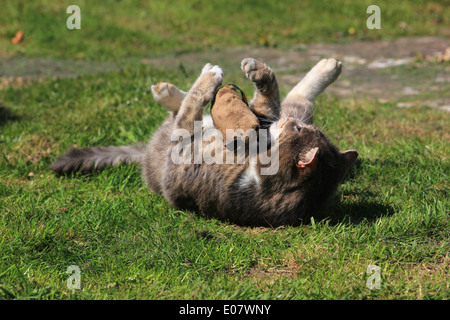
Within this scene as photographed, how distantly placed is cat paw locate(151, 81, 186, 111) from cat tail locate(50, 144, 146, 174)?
58cm

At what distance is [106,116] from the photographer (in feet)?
20.6

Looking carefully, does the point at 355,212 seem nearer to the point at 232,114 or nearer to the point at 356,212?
the point at 356,212

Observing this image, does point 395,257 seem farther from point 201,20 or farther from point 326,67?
point 201,20

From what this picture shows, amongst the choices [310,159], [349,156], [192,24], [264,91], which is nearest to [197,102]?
[264,91]

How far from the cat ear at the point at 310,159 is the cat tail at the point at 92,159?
5.87ft

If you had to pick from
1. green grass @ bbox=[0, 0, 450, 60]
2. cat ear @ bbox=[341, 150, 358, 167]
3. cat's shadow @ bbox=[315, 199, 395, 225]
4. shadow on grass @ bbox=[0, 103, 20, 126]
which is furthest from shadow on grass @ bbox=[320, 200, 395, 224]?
green grass @ bbox=[0, 0, 450, 60]

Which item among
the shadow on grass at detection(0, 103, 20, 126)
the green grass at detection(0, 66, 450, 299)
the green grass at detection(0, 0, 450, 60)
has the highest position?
the green grass at detection(0, 0, 450, 60)

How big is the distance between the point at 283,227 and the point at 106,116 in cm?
304

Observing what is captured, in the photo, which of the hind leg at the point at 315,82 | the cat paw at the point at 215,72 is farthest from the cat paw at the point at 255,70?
the hind leg at the point at 315,82

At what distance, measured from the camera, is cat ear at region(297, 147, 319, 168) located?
3.82 meters

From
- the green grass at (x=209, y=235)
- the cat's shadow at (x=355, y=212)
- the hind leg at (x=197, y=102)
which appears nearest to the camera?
the green grass at (x=209, y=235)

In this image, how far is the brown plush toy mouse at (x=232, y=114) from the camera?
395cm

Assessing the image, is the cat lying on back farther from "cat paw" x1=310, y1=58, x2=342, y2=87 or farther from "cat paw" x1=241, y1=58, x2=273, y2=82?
"cat paw" x1=310, y1=58, x2=342, y2=87

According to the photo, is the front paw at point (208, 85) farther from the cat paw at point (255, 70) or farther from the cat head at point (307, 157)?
the cat head at point (307, 157)
